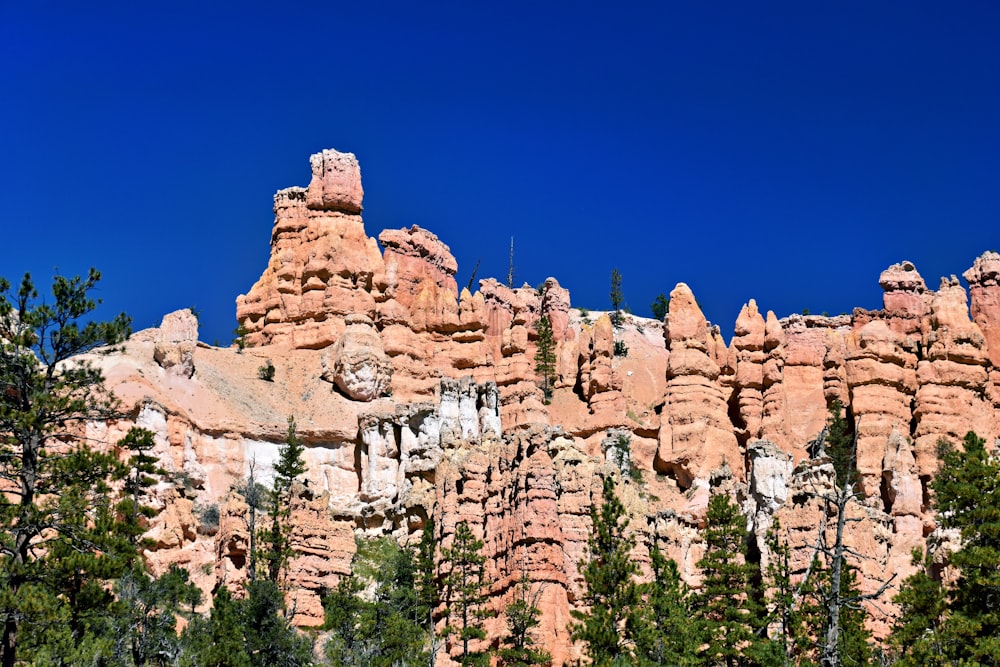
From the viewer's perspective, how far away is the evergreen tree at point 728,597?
46688mm

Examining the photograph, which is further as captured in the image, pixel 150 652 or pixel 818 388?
pixel 818 388

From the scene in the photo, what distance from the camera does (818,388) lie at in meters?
80.9

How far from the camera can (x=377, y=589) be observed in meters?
54.7

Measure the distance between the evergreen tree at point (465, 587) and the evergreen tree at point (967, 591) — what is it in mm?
15057

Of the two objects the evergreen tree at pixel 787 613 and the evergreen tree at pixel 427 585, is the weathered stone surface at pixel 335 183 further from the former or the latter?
the evergreen tree at pixel 787 613

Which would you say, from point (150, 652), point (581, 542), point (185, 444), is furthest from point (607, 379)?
point (150, 652)

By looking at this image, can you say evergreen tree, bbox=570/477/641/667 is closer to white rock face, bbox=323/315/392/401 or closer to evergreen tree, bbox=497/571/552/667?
evergreen tree, bbox=497/571/552/667

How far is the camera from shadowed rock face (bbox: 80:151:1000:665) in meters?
54.0

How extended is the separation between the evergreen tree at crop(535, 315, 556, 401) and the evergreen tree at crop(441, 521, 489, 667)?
1304 inches

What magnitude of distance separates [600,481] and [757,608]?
8269mm

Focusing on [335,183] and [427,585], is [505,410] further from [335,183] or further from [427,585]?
[427,585]

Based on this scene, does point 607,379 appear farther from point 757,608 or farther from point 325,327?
point 757,608

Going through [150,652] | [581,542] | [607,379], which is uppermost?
[607,379]

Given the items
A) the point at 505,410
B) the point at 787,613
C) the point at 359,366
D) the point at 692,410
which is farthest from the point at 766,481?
the point at 359,366
